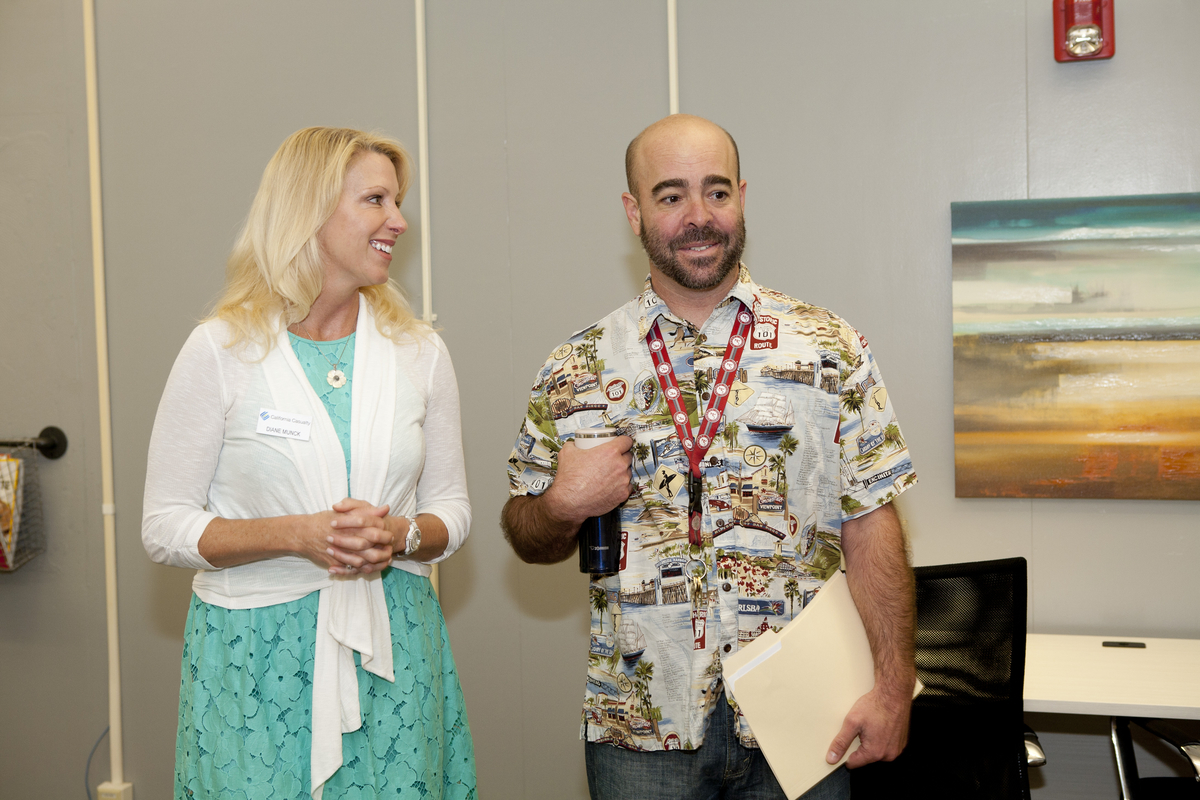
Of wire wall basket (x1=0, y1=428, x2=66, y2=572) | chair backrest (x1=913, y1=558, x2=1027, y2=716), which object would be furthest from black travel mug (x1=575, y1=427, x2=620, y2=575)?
wire wall basket (x1=0, y1=428, x2=66, y2=572)

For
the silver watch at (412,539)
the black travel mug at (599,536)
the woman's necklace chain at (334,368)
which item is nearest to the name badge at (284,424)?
the woman's necklace chain at (334,368)

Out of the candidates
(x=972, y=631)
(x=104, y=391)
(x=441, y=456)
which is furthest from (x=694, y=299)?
(x=104, y=391)

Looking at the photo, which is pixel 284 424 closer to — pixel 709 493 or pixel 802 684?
pixel 709 493

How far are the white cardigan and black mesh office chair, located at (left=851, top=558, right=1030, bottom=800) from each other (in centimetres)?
133

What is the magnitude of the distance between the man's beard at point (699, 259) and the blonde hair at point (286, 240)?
675 millimetres

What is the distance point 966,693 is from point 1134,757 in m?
0.47

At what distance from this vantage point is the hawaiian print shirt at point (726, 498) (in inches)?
64.4

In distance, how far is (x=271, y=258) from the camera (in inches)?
71.2

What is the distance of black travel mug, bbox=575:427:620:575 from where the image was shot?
1.62 m

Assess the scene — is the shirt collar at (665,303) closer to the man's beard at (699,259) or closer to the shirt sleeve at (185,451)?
the man's beard at (699,259)

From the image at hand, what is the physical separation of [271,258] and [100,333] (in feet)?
6.78

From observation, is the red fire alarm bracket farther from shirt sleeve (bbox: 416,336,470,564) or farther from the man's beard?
shirt sleeve (bbox: 416,336,470,564)

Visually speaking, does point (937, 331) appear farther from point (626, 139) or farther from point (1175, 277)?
point (626, 139)

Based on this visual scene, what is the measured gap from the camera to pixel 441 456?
1.98 metres
